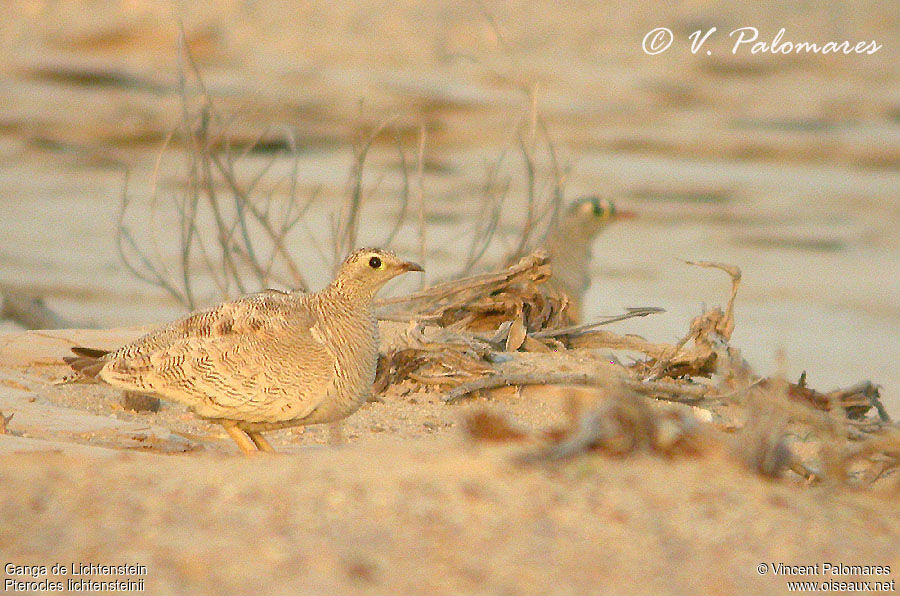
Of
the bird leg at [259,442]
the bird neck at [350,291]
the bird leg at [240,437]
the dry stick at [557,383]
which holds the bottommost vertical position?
the bird leg at [259,442]

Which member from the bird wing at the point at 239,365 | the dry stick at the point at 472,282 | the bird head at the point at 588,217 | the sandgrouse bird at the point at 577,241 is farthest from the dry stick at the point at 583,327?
the bird head at the point at 588,217

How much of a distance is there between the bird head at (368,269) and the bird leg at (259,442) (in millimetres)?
689

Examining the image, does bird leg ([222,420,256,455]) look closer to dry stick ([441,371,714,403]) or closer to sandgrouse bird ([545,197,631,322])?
dry stick ([441,371,714,403])

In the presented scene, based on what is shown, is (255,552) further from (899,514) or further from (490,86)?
(490,86)

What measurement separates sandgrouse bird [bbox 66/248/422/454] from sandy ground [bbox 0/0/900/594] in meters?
0.30

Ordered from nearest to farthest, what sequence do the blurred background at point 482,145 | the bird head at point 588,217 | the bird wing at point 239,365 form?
1. the bird wing at point 239,365
2. the bird head at point 588,217
3. the blurred background at point 482,145

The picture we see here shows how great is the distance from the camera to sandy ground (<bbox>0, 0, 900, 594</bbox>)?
3004 millimetres

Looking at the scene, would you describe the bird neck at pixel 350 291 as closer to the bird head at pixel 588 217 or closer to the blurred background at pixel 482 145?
the blurred background at pixel 482 145

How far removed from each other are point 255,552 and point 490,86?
853 inches

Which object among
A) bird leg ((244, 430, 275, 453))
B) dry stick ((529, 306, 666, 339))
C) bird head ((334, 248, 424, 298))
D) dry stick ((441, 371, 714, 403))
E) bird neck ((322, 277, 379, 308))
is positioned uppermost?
bird head ((334, 248, 424, 298))

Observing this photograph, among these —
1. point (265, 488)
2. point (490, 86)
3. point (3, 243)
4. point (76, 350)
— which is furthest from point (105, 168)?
point (265, 488)

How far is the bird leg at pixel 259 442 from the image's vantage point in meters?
5.11

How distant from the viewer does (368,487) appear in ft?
10.7

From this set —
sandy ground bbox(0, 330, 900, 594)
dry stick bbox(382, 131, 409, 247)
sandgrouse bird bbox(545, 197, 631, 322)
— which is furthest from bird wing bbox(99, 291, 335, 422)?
sandgrouse bird bbox(545, 197, 631, 322)
